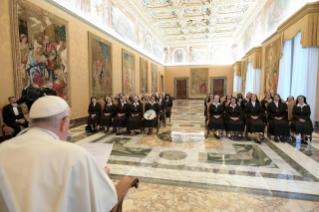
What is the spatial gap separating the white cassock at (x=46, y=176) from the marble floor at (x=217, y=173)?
182 cm

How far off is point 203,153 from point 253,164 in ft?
3.93

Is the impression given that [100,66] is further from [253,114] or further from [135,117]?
[253,114]

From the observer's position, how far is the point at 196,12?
47.2 feet

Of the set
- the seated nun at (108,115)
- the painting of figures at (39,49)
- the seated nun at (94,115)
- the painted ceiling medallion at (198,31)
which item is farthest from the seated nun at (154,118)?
the painted ceiling medallion at (198,31)

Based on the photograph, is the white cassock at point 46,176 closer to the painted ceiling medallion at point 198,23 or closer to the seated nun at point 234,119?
the seated nun at point 234,119

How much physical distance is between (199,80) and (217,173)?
22.4 m

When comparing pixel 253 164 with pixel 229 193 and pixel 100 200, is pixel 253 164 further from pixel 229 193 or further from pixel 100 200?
pixel 100 200

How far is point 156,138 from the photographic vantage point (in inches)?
254

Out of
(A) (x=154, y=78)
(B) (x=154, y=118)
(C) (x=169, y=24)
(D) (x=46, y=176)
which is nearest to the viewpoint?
(D) (x=46, y=176)

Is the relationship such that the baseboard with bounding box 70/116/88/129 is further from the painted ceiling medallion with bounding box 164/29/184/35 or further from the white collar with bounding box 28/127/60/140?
the painted ceiling medallion with bounding box 164/29/184/35

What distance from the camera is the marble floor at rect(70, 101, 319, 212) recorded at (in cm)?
274

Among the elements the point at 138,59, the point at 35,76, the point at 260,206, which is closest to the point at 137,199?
the point at 260,206

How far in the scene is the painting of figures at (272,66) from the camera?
9.69m

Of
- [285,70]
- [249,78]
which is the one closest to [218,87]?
[249,78]
